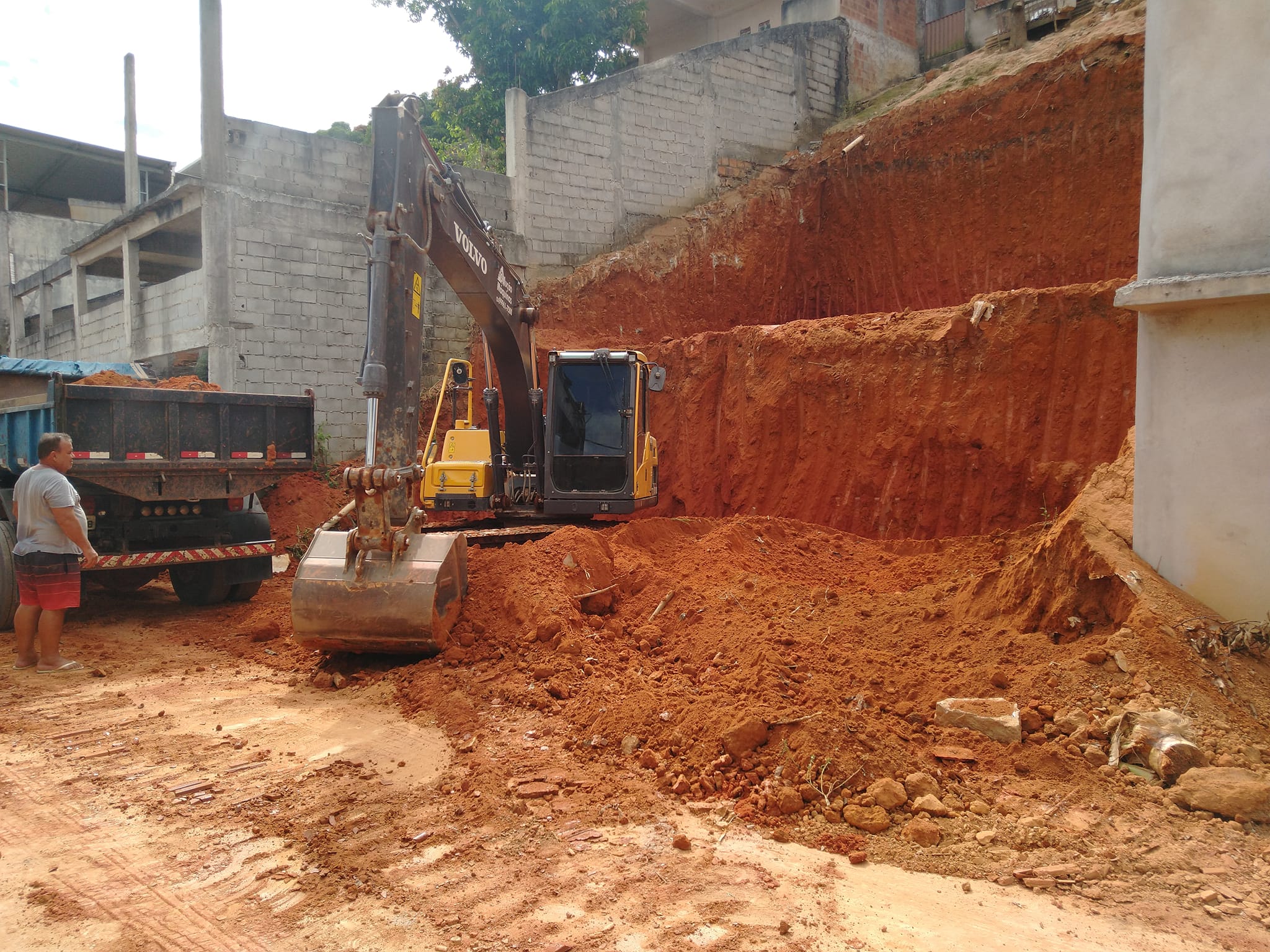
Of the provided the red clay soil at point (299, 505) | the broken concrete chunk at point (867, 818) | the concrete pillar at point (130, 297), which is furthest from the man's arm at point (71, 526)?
the concrete pillar at point (130, 297)

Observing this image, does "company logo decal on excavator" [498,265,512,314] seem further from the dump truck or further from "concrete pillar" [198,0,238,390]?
"concrete pillar" [198,0,238,390]

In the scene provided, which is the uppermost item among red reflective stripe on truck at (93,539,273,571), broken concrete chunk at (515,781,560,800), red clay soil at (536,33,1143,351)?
red clay soil at (536,33,1143,351)

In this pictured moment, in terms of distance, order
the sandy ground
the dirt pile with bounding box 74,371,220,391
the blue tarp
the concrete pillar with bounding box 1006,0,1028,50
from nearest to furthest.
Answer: the sandy ground < the dirt pile with bounding box 74,371,220,391 < the blue tarp < the concrete pillar with bounding box 1006,0,1028,50

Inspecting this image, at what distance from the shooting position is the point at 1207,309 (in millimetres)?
5074

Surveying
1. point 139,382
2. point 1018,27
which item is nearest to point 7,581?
point 139,382

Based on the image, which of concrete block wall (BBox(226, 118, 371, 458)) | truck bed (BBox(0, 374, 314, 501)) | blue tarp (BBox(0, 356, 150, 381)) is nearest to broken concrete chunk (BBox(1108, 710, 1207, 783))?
truck bed (BBox(0, 374, 314, 501))

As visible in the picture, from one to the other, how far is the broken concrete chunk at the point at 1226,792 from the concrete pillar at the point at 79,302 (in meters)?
19.2

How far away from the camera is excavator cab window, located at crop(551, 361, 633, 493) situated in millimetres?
9250

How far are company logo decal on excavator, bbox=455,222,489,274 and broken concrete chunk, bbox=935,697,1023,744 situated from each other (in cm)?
517

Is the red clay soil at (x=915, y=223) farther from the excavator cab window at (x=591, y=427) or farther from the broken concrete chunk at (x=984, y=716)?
the broken concrete chunk at (x=984, y=716)

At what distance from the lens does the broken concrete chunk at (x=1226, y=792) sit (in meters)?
3.80

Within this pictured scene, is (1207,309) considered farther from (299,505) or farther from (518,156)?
(518,156)

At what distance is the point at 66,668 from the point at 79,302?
13.8m

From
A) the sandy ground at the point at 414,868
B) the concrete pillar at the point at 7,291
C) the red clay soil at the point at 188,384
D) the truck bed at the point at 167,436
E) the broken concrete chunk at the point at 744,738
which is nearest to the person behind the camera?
the sandy ground at the point at 414,868
